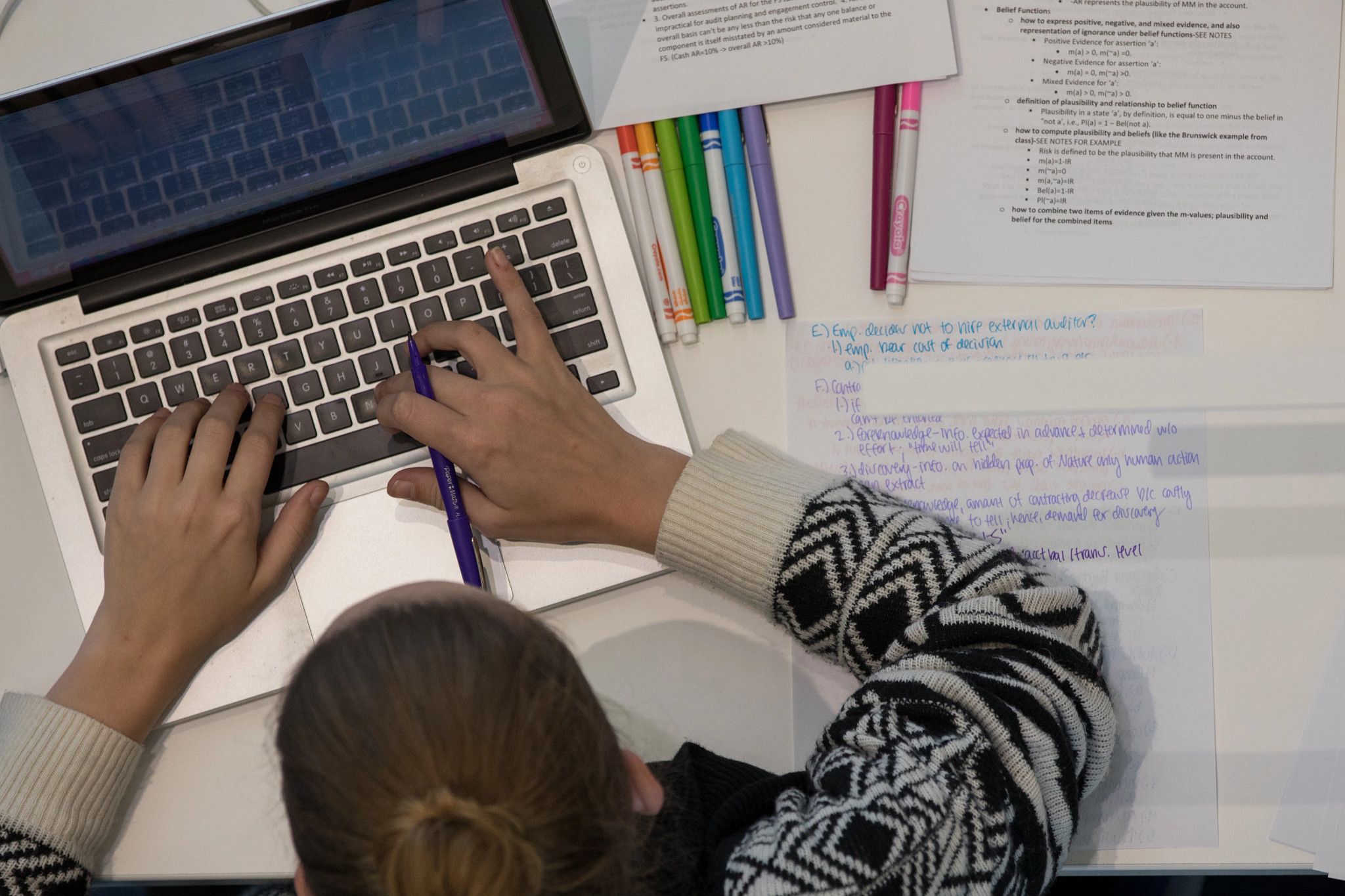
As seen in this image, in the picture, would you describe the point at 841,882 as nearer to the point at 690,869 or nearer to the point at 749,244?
the point at 690,869

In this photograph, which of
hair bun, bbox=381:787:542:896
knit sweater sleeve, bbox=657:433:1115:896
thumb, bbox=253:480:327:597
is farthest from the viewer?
thumb, bbox=253:480:327:597

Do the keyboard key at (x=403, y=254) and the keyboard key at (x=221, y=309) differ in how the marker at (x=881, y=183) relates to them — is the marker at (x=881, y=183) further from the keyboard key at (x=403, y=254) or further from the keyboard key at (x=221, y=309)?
the keyboard key at (x=221, y=309)

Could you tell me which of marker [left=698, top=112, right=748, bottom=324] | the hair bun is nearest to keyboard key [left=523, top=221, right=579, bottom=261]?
marker [left=698, top=112, right=748, bottom=324]

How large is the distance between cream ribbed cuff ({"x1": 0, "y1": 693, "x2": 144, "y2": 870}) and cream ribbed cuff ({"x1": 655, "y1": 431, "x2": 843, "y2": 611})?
13.9 inches

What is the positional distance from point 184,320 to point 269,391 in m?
0.07

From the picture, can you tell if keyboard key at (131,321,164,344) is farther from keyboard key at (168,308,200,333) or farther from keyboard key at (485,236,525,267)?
keyboard key at (485,236,525,267)

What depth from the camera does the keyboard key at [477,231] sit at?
646 mm

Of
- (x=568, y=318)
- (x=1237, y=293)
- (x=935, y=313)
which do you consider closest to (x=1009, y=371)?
(x=935, y=313)

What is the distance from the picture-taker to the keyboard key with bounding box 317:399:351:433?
638 mm

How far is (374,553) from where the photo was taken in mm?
641

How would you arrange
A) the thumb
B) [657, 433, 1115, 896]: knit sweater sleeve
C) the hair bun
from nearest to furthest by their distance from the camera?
the hair bun, [657, 433, 1115, 896]: knit sweater sleeve, the thumb

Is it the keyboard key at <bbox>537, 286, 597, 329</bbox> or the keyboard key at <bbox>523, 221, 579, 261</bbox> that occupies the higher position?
the keyboard key at <bbox>523, 221, 579, 261</bbox>

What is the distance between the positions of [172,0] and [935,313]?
1.94 ft

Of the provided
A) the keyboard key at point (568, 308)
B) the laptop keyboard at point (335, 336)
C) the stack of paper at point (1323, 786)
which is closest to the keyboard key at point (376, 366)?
the laptop keyboard at point (335, 336)
